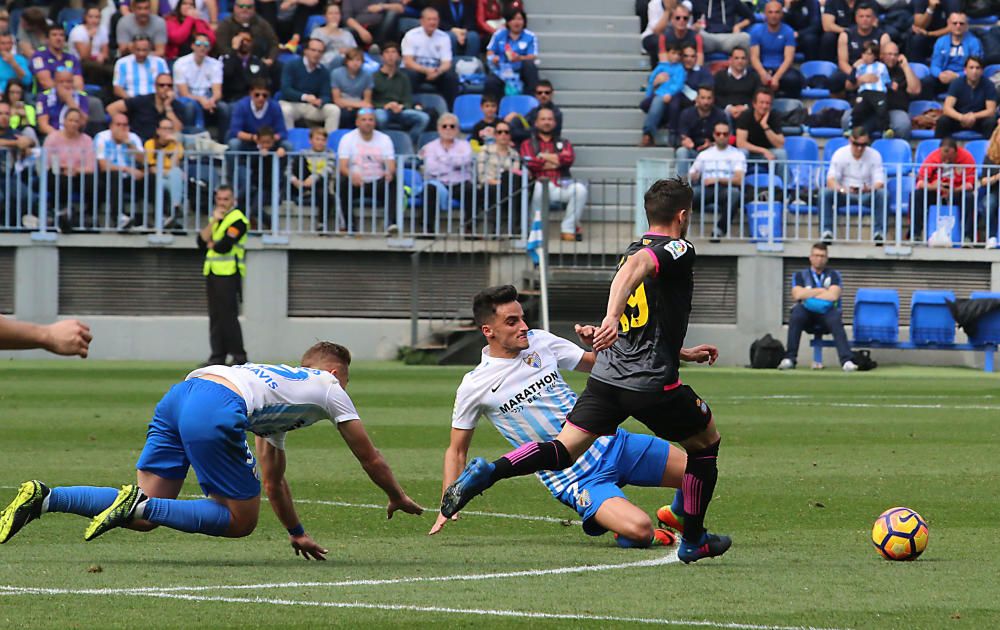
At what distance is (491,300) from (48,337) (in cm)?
361

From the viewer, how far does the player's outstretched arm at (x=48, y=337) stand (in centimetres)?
527

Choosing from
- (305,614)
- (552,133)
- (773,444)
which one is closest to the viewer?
(305,614)

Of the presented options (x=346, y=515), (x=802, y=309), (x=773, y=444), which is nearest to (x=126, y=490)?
(x=346, y=515)

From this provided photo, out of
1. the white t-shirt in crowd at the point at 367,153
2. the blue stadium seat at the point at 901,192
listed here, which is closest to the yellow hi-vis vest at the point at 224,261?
the white t-shirt in crowd at the point at 367,153

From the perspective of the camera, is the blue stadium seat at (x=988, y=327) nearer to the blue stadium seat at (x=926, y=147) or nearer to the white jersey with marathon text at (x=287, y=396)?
the blue stadium seat at (x=926, y=147)

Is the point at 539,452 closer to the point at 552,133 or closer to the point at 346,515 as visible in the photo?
the point at 346,515

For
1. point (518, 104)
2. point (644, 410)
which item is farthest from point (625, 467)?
point (518, 104)

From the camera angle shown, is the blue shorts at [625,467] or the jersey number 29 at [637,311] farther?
the blue shorts at [625,467]

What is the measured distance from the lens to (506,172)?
76.2 ft

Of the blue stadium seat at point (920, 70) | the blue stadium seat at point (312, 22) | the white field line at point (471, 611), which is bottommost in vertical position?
the white field line at point (471, 611)

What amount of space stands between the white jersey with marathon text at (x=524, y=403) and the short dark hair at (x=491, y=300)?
22cm

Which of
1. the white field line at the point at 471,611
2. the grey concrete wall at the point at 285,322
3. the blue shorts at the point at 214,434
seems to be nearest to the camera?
the white field line at the point at 471,611

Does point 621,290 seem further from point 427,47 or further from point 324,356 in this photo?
point 427,47

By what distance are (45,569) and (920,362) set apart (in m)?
18.2
